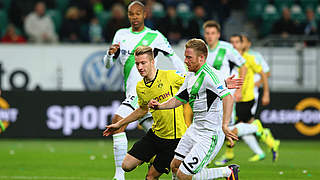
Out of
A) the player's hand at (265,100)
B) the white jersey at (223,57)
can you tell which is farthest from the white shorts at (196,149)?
the player's hand at (265,100)

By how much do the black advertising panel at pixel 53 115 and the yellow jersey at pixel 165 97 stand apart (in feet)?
29.5

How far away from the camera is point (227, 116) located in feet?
25.9

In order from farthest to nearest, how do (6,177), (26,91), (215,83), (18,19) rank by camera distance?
(18,19) < (26,91) < (6,177) < (215,83)

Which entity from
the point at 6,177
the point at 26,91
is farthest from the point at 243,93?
the point at 26,91

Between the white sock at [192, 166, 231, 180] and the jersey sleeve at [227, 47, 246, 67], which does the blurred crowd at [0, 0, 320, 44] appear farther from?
the white sock at [192, 166, 231, 180]

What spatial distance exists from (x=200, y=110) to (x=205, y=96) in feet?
0.57

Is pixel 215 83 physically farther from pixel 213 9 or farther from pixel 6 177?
pixel 213 9

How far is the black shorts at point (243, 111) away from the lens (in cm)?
1333

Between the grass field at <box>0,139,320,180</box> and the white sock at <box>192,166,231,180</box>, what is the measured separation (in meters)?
2.25

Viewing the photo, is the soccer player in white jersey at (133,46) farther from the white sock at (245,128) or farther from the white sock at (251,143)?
the white sock at (251,143)

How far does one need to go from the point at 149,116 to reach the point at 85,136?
27.0 feet

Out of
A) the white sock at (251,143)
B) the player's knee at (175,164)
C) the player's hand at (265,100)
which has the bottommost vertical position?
the white sock at (251,143)

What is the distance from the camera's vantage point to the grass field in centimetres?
1070

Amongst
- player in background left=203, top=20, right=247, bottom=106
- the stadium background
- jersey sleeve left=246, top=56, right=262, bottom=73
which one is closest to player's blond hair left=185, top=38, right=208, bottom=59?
player in background left=203, top=20, right=247, bottom=106
